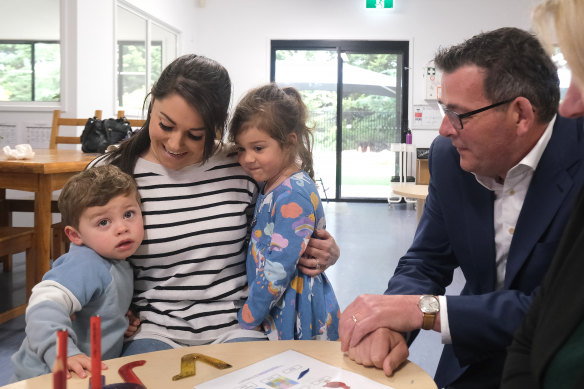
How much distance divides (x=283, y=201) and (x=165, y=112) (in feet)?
1.22

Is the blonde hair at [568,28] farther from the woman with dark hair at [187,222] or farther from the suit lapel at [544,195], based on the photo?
the woman with dark hair at [187,222]

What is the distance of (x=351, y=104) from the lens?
8617 mm

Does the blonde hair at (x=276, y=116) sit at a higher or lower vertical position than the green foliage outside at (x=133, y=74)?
lower

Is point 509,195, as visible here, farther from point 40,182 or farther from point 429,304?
point 40,182

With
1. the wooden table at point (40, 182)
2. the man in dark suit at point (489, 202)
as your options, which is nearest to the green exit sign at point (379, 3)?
the wooden table at point (40, 182)

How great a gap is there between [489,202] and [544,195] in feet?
0.46

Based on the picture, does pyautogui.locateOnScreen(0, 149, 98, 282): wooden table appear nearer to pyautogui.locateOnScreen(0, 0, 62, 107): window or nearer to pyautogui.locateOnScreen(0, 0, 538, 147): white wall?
pyautogui.locateOnScreen(0, 0, 62, 107): window

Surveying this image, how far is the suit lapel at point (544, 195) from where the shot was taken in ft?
3.92

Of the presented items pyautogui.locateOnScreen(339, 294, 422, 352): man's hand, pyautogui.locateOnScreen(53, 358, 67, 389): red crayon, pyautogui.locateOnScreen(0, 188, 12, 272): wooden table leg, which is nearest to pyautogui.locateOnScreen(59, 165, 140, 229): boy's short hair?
pyautogui.locateOnScreen(339, 294, 422, 352): man's hand

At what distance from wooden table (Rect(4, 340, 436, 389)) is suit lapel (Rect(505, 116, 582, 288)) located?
0.39 m

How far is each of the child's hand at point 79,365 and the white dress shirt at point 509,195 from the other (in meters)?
0.91

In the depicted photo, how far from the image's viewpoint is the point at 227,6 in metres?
8.42

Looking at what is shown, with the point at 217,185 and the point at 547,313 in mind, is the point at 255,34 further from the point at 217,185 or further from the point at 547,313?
the point at 547,313

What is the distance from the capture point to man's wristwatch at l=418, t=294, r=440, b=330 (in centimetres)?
114
